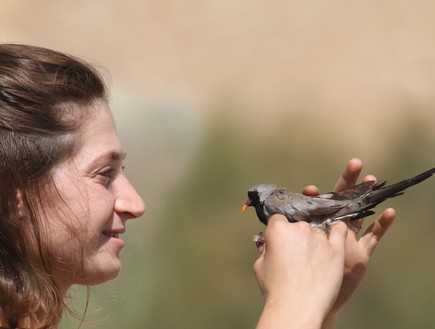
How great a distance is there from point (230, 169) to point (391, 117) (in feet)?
2.93

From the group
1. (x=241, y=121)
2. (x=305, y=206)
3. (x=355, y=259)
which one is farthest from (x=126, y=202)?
(x=241, y=121)

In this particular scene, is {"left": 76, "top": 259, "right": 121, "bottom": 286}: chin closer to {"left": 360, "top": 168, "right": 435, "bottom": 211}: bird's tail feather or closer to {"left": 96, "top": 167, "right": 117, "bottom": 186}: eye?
{"left": 96, "top": 167, "right": 117, "bottom": 186}: eye

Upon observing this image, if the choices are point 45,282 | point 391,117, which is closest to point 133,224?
point 391,117

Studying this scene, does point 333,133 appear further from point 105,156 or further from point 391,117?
point 105,156

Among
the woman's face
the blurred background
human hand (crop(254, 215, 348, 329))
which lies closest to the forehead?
the woman's face

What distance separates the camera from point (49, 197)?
3.93ft

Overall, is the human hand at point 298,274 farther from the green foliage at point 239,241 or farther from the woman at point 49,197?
the green foliage at point 239,241

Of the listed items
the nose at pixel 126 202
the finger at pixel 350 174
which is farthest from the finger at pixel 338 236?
the finger at pixel 350 174

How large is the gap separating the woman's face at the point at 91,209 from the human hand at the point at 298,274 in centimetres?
23

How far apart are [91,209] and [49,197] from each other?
0.07m

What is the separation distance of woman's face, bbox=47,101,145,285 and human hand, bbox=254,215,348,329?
0.23 metres

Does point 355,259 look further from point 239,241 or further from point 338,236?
point 239,241

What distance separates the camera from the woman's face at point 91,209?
47.3 inches

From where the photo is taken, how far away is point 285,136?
12.9 feet
